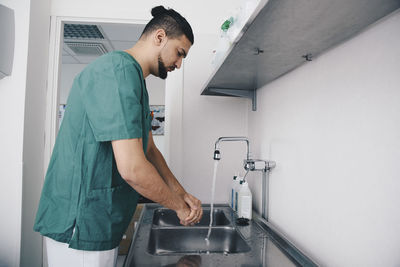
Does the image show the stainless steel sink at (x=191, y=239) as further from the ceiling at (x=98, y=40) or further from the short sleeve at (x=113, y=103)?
the ceiling at (x=98, y=40)

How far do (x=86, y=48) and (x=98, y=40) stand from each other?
426 mm

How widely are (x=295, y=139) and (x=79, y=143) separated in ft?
2.84

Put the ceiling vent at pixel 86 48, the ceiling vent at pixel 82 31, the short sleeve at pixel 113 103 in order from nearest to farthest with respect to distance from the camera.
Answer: the short sleeve at pixel 113 103
the ceiling vent at pixel 82 31
the ceiling vent at pixel 86 48

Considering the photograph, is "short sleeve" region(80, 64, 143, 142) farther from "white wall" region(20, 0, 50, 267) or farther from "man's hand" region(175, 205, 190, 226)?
"white wall" region(20, 0, 50, 267)

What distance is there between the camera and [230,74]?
49.8 inches

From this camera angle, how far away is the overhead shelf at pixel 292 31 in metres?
0.59

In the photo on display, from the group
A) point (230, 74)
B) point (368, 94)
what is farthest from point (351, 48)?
point (230, 74)

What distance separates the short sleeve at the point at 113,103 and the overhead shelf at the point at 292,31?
0.38m

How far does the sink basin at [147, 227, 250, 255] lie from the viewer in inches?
51.9

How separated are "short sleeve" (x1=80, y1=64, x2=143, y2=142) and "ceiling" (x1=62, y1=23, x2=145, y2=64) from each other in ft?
7.23

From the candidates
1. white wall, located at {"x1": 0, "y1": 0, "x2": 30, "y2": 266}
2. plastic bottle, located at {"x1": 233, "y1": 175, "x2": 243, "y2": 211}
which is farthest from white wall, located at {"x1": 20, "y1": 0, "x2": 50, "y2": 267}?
plastic bottle, located at {"x1": 233, "y1": 175, "x2": 243, "y2": 211}

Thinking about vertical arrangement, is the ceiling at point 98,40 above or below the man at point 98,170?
above

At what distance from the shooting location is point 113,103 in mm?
821

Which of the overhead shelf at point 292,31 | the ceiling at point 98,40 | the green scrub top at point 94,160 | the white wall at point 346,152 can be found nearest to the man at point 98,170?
the green scrub top at point 94,160
